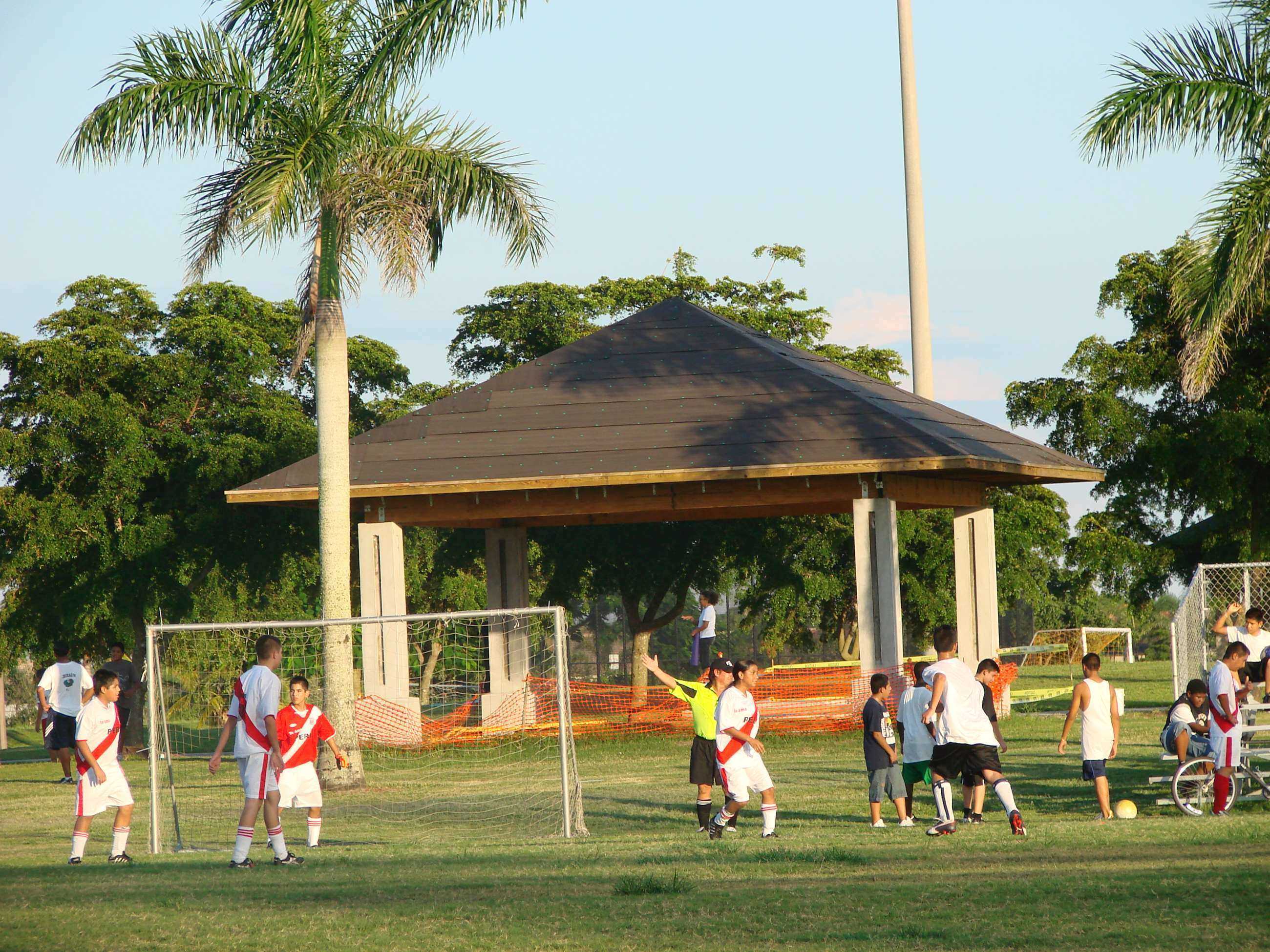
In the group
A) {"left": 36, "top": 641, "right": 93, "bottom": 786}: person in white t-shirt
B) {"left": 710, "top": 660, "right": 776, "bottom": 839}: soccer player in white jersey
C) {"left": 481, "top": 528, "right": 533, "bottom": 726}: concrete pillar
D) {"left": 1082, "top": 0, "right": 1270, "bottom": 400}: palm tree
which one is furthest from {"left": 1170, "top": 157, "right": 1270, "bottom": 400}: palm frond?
{"left": 36, "top": 641, "right": 93, "bottom": 786}: person in white t-shirt

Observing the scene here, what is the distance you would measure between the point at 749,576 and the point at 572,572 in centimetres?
450

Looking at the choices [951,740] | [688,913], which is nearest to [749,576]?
[951,740]

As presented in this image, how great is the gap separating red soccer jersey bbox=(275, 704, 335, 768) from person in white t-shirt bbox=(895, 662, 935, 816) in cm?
459

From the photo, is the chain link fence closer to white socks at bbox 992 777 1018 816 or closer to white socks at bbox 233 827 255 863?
white socks at bbox 992 777 1018 816

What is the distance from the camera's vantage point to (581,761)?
19.1 meters

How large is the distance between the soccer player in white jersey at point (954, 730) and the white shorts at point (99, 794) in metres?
6.27

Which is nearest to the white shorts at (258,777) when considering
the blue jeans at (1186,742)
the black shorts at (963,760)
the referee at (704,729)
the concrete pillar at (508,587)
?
the referee at (704,729)

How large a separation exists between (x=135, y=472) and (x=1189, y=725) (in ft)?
60.9

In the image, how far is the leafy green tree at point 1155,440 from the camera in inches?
930

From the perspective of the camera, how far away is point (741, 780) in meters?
11.3

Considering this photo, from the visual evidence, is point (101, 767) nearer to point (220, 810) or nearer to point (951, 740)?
point (220, 810)

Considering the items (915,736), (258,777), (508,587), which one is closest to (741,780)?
(915,736)

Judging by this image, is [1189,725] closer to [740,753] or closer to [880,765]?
[880,765]

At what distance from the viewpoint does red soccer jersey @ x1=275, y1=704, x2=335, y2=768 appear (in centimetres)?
1110
